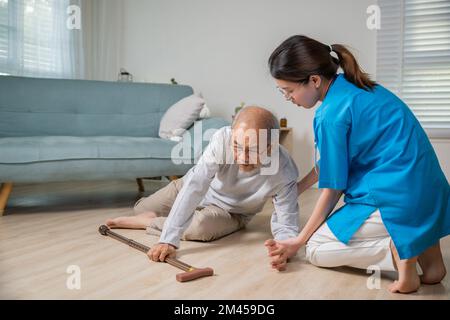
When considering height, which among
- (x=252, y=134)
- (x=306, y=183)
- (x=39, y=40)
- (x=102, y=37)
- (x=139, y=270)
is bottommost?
(x=139, y=270)

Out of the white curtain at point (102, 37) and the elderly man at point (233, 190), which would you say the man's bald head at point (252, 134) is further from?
the white curtain at point (102, 37)

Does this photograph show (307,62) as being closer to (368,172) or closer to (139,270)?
(368,172)

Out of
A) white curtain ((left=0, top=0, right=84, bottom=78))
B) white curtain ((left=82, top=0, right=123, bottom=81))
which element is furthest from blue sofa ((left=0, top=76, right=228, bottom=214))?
white curtain ((left=82, top=0, right=123, bottom=81))

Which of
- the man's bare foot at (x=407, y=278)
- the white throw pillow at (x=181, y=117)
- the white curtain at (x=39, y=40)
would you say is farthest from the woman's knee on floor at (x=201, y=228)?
the white curtain at (x=39, y=40)

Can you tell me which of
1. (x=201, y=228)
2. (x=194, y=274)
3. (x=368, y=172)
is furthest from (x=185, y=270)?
(x=368, y=172)

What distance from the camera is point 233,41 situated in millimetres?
4328

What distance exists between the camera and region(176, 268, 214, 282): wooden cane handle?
4.74 feet

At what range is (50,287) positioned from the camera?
1.38m

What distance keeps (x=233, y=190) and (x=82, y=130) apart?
63.0 inches

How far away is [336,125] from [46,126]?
230 centimetres

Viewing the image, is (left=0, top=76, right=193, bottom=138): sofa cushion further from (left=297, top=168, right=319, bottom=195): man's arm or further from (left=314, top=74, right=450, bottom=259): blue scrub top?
(left=314, top=74, right=450, bottom=259): blue scrub top

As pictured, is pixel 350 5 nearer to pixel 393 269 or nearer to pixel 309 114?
pixel 309 114

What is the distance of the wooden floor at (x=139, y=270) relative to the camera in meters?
1.35
